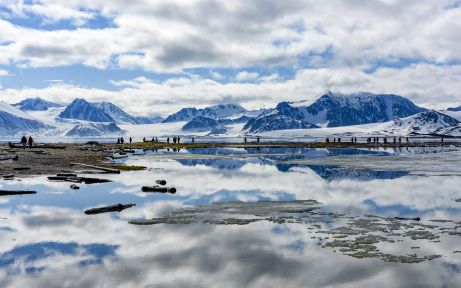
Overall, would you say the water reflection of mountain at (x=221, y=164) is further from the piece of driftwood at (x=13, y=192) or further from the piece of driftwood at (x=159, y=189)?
the piece of driftwood at (x=13, y=192)

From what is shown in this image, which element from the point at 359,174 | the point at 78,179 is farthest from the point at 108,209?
the point at 359,174

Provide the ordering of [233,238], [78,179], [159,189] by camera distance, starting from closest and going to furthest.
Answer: [233,238]
[159,189]
[78,179]

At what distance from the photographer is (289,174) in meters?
52.0

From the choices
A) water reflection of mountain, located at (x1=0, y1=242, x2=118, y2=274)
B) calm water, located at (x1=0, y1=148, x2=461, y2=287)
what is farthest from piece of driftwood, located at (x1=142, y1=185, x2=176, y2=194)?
water reflection of mountain, located at (x1=0, y1=242, x2=118, y2=274)

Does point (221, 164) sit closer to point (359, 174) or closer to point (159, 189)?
point (359, 174)

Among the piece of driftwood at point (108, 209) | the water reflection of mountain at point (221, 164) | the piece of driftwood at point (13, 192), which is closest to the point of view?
the piece of driftwood at point (108, 209)

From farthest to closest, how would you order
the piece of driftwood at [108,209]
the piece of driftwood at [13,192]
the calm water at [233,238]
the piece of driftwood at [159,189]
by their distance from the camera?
1. the piece of driftwood at [159,189]
2. the piece of driftwood at [13,192]
3. the piece of driftwood at [108,209]
4. the calm water at [233,238]

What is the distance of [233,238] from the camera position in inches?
814

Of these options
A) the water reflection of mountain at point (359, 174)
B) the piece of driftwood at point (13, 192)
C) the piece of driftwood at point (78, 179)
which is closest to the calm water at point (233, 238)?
the piece of driftwood at point (13, 192)

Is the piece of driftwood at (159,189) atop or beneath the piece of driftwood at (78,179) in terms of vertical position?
beneath

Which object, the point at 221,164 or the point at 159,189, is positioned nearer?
the point at 159,189

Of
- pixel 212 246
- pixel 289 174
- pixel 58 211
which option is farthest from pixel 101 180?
pixel 212 246

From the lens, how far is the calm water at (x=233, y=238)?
1548 centimetres

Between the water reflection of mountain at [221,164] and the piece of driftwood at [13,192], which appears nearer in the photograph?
the piece of driftwood at [13,192]
